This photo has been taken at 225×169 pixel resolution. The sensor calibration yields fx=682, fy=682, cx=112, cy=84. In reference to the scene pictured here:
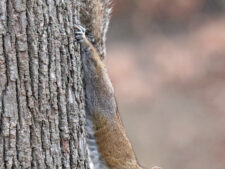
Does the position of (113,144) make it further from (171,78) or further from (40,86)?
(171,78)

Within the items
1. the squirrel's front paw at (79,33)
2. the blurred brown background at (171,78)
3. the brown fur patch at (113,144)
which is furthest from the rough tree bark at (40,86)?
the blurred brown background at (171,78)

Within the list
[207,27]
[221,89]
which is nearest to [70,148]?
[221,89]

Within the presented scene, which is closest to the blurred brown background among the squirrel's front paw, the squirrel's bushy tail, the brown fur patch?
the brown fur patch

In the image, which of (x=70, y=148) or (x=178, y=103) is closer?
(x=70, y=148)

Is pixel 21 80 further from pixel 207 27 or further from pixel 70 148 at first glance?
pixel 207 27

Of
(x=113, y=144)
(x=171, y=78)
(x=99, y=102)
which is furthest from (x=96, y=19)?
(x=171, y=78)

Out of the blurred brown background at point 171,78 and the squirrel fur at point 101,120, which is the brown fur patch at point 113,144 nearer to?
the squirrel fur at point 101,120

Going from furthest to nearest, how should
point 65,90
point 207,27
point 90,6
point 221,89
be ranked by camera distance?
1. point 207,27
2. point 221,89
3. point 90,6
4. point 65,90
